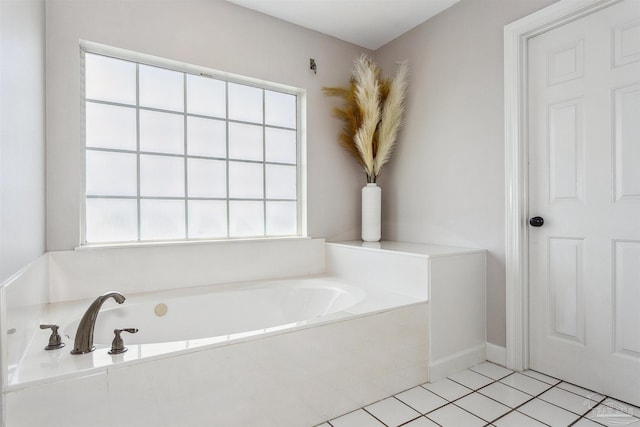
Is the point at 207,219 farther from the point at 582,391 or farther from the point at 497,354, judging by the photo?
the point at 582,391

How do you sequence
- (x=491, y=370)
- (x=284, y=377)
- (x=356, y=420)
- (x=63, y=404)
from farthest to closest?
(x=491, y=370)
(x=356, y=420)
(x=284, y=377)
(x=63, y=404)

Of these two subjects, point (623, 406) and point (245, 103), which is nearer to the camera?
point (623, 406)

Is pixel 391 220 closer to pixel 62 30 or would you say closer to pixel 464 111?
pixel 464 111

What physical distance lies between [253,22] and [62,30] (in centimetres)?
113

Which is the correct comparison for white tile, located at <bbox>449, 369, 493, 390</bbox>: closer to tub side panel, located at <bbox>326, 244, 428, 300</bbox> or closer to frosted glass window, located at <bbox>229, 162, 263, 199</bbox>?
tub side panel, located at <bbox>326, 244, 428, 300</bbox>

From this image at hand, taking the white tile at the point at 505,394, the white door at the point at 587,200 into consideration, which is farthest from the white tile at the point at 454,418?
the white door at the point at 587,200

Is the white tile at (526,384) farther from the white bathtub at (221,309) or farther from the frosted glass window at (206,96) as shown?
the frosted glass window at (206,96)

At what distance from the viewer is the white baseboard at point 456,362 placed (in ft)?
6.29

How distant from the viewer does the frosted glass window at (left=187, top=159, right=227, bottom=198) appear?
2.30 m

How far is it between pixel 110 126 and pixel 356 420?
2.05 m

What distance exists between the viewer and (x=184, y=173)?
89.4 inches

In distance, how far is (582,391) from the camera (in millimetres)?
1780

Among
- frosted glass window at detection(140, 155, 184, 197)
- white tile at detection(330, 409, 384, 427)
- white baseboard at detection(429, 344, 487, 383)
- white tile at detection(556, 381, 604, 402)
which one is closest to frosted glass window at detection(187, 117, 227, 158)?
frosted glass window at detection(140, 155, 184, 197)

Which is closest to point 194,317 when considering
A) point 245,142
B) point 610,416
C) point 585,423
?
point 245,142
